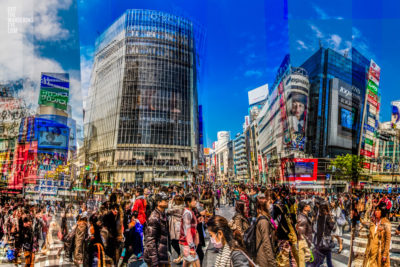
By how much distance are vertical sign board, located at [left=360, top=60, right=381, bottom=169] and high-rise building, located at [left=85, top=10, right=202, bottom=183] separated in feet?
106

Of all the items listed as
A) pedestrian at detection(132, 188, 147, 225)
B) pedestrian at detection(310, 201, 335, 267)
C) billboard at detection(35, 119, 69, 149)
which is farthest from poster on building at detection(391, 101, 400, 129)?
billboard at detection(35, 119, 69, 149)

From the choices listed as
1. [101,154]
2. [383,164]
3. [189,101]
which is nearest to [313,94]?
[383,164]

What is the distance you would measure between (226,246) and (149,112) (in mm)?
58411

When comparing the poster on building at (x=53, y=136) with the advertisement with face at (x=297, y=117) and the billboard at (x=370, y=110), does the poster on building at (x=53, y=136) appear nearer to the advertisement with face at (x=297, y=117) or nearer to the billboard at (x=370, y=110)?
the advertisement with face at (x=297, y=117)

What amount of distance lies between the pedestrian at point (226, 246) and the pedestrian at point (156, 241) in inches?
63.3

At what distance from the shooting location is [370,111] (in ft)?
189

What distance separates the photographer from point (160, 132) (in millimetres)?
61500

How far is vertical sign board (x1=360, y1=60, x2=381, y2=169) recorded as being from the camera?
5568cm

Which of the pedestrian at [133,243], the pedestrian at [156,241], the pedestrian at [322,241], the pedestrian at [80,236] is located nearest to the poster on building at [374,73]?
the pedestrian at [322,241]

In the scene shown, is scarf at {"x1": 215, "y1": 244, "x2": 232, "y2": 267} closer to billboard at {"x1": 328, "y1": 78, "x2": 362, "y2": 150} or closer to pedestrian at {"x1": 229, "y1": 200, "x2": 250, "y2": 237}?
pedestrian at {"x1": 229, "y1": 200, "x2": 250, "y2": 237}

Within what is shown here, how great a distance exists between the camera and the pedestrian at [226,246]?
3.33 meters

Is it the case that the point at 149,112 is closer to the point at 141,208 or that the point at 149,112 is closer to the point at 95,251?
the point at 141,208

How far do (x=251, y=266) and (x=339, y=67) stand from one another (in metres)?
64.5

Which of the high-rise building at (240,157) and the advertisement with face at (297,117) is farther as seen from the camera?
the high-rise building at (240,157)
